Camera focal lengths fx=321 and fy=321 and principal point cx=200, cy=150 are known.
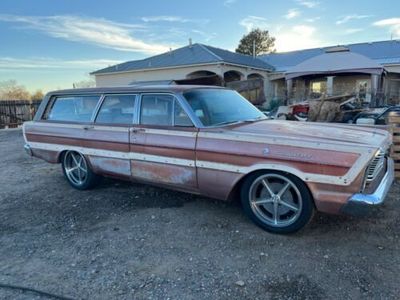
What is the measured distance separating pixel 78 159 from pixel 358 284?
4351 mm

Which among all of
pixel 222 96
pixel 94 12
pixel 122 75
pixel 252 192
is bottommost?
pixel 252 192

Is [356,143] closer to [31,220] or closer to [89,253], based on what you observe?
[89,253]

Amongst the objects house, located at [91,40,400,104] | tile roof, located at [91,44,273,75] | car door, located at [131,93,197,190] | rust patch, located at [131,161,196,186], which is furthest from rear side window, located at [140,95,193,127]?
tile roof, located at [91,44,273,75]

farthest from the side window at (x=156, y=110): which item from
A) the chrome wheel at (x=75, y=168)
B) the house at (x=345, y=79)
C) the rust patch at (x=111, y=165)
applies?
the house at (x=345, y=79)

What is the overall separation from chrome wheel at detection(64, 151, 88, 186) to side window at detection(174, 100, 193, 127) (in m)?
2.03

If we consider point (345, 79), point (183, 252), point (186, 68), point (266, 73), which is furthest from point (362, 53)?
point (183, 252)

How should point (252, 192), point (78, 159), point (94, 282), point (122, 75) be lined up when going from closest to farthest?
point (94, 282) → point (252, 192) → point (78, 159) → point (122, 75)

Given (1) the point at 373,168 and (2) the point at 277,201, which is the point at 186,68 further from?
(1) the point at 373,168

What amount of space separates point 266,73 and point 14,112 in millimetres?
15945

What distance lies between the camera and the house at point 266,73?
1736cm

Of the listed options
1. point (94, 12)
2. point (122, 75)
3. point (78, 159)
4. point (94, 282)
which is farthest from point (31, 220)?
point (122, 75)

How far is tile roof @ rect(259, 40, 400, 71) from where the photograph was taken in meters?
20.5

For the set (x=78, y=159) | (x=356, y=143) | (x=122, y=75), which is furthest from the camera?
(x=122, y=75)

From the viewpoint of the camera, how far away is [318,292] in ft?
8.54
